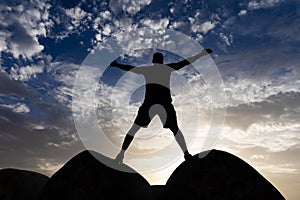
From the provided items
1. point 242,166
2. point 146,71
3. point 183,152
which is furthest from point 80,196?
point 146,71

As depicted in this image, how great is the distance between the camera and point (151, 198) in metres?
5.45

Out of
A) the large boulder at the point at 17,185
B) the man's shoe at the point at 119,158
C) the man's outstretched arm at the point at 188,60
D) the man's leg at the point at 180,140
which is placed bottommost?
the large boulder at the point at 17,185

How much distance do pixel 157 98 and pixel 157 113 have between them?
1.16 ft

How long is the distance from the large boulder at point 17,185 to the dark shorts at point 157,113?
2.92m

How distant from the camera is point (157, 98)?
6934 millimetres

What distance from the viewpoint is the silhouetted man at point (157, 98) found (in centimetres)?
669

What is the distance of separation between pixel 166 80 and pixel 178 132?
1.34 metres

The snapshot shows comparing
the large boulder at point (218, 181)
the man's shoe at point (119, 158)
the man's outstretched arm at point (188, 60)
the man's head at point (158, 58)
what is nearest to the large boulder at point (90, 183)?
the man's shoe at point (119, 158)

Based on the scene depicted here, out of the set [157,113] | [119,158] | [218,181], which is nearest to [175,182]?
[218,181]

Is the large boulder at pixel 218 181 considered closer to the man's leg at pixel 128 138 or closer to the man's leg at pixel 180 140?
the man's leg at pixel 180 140

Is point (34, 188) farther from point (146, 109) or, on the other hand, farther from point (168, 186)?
point (168, 186)

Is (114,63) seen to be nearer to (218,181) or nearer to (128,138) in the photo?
(128,138)

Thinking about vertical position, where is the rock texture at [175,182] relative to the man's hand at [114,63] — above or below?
below

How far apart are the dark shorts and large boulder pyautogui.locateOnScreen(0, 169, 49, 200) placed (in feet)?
9.56
